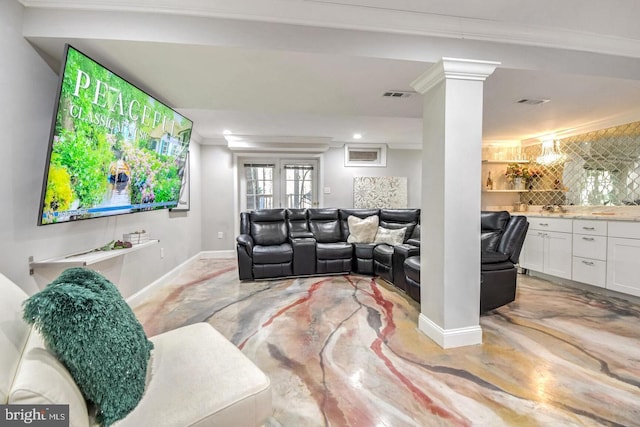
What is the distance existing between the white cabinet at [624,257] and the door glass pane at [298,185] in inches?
167

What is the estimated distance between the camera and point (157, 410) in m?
0.92

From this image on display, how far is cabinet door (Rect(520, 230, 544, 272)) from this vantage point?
3857 mm

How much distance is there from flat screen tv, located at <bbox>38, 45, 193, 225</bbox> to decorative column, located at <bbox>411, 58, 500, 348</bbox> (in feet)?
7.17

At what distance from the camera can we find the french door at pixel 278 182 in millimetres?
5547

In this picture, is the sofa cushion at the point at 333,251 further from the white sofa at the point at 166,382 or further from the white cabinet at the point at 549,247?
the white sofa at the point at 166,382

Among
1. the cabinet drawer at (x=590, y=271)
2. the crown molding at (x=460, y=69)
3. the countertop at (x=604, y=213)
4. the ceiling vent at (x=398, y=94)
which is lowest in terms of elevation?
the cabinet drawer at (x=590, y=271)

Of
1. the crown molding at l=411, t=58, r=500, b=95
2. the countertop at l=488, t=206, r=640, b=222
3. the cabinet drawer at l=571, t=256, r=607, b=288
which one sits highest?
the crown molding at l=411, t=58, r=500, b=95

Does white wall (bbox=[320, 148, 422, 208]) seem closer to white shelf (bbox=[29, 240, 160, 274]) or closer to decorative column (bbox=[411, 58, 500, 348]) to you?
decorative column (bbox=[411, 58, 500, 348])

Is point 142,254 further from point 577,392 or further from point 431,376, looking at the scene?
point 577,392

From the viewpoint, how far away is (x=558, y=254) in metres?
3.64

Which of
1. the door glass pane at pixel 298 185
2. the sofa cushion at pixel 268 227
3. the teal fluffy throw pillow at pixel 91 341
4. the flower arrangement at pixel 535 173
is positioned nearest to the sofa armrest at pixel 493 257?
the teal fluffy throw pillow at pixel 91 341

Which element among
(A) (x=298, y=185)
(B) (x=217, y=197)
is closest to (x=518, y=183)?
(A) (x=298, y=185)

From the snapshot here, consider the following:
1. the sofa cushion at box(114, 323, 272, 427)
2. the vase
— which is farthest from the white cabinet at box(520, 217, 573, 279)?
the sofa cushion at box(114, 323, 272, 427)

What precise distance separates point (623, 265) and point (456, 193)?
247 centimetres
